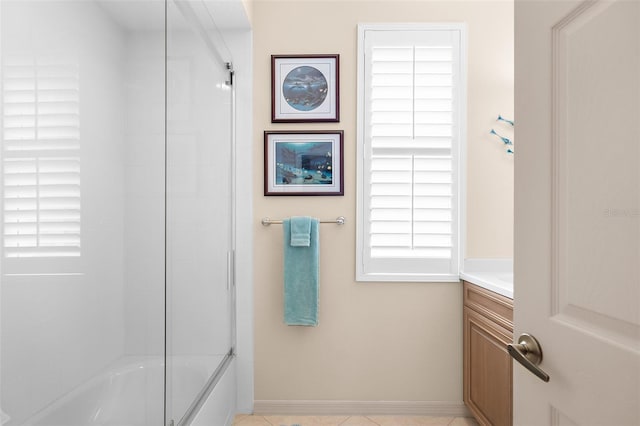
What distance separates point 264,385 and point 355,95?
181 cm

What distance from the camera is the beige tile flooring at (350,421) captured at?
226 centimetres

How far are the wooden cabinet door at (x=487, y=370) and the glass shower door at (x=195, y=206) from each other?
1353mm

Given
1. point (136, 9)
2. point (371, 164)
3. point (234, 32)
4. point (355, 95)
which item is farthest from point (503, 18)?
point (136, 9)

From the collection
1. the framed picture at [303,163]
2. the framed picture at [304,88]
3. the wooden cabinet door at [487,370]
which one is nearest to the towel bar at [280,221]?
the framed picture at [303,163]

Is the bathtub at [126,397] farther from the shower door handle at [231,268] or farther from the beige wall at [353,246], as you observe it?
the beige wall at [353,246]

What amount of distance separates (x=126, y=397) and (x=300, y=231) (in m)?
1.29

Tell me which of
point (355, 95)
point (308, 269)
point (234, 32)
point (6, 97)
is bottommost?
point (308, 269)

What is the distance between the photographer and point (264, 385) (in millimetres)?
2377

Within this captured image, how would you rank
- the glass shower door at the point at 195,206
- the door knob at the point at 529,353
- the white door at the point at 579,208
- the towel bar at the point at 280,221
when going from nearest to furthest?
1. the white door at the point at 579,208
2. the door knob at the point at 529,353
3. the glass shower door at the point at 195,206
4. the towel bar at the point at 280,221

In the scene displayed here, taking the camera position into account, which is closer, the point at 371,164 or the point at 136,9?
the point at 136,9

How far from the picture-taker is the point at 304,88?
236 centimetres

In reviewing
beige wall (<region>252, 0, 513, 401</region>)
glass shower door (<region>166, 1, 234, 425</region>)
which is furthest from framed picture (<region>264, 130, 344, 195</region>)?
glass shower door (<region>166, 1, 234, 425</region>)

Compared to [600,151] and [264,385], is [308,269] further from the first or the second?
[600,151]

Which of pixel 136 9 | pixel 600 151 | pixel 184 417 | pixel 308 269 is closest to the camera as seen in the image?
pixel 600 151
